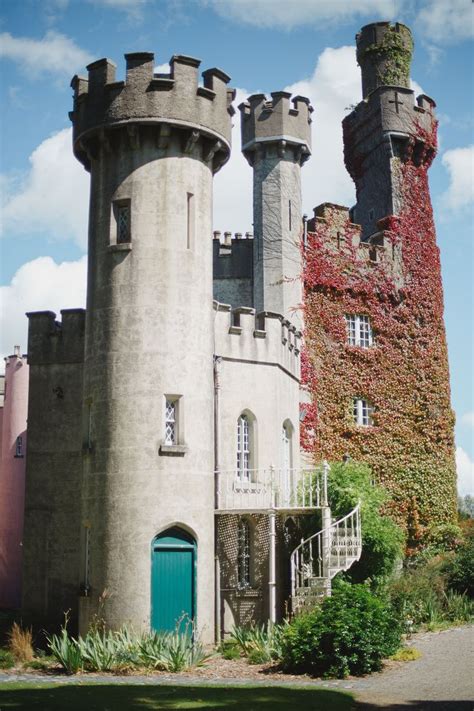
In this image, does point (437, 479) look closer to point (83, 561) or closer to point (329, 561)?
point (329, 561)

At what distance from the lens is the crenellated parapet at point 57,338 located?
81.4ft

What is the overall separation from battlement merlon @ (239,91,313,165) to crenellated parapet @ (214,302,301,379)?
24.3ft

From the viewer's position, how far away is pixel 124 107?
71.8 ft

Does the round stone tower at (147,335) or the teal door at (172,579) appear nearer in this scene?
the teal door at (172,579)

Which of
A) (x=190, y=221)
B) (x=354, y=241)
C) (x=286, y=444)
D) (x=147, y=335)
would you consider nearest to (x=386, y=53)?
(x=354, y=241)

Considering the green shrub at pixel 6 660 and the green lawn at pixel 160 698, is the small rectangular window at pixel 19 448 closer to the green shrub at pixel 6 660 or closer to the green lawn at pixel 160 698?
the green shrub at pixel 6 660

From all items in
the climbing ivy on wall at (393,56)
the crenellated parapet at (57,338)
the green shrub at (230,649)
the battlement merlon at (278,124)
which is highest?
the climbing ivy on wall at (393,56)

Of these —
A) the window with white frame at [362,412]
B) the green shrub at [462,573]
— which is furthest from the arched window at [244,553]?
the window with white frame at [362,412]

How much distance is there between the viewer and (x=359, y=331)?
103 feet

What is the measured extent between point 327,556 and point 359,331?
1189 cm

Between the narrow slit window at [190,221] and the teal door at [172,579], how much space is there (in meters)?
6.99

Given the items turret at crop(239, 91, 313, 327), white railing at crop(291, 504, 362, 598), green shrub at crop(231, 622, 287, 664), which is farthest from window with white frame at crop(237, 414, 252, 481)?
turret at crop(239, 91, 313, 327)

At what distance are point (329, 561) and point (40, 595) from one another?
7878 mm

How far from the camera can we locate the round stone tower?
20.4 metres
